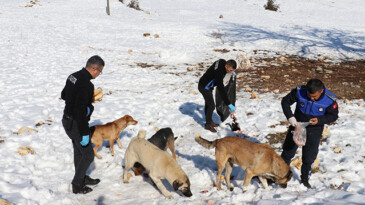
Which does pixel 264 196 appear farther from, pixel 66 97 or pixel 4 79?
pixel 4 79

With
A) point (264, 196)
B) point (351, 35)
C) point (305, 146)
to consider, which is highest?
point (351, 35)

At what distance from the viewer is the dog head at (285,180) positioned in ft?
15.1

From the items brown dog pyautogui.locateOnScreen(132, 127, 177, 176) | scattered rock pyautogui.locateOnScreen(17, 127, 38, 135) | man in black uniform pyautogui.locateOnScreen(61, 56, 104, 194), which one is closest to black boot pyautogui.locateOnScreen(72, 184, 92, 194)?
man in black uniform pyautogui.locateOnScreen(61, 56, 104, 194)

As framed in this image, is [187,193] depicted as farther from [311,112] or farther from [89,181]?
[311,112]

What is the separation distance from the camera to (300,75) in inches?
507

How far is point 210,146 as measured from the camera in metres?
5.32

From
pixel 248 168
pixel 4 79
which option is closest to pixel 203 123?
pixel 248 168

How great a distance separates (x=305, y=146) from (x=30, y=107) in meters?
8.74

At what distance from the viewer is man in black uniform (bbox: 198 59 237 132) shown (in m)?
6.83

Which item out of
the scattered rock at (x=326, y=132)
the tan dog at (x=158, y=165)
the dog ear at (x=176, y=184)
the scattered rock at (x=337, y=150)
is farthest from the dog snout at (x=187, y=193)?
the scattered rock at (x=326, y=132)

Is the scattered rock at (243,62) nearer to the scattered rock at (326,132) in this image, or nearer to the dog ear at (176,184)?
the scattered rock at (326,132)

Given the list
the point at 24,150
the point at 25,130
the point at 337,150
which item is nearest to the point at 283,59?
the point at 337,150

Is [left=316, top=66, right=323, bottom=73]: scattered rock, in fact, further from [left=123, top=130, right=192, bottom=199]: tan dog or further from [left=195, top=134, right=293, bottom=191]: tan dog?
[left=123, top=130, right=192, bottom=199]: tan dog

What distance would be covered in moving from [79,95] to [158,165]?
1942 mm
